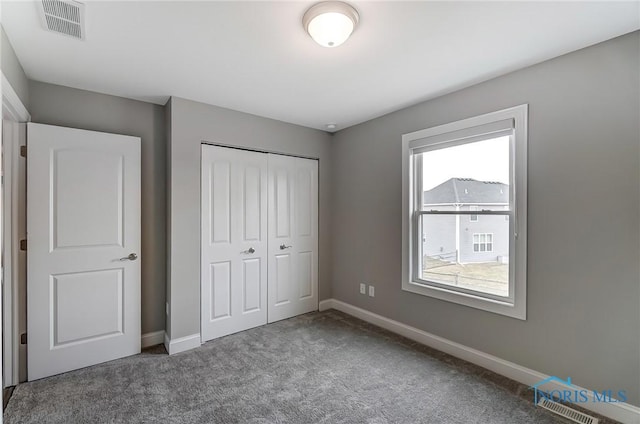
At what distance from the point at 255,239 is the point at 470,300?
2.29m

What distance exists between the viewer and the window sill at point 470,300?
2407 millimetres

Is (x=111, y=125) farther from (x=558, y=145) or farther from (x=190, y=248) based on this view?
(x=558, y=145)

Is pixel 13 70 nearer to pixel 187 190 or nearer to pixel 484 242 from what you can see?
pixel 187 190

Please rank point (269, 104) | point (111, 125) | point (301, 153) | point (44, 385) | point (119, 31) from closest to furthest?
point (119, 31) < point (44, 385) < point (111, 125) < point (269, 104) < point (301, 153)

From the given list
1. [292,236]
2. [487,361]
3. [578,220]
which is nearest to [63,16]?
[292,236]

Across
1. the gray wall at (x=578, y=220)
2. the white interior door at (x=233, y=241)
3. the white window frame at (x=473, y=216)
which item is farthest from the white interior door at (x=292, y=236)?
the white window frame at (x=473, y=216)

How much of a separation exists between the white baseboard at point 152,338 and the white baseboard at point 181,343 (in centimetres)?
7

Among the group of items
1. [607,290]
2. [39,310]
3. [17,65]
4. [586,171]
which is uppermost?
[17,65]

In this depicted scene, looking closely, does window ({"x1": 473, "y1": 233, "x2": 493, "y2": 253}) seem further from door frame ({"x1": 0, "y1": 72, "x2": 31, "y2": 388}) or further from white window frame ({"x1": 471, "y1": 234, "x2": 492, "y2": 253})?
door frame ({"x1": 0, "y1": 72, "x2": 31, "y2": 388})

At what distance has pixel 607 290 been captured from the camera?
6.56 ft

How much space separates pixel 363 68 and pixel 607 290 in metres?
2.27

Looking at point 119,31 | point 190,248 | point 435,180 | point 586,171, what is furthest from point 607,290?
point 119,31

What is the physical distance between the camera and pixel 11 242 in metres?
2.36

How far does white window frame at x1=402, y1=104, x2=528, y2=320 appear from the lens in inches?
93.5
